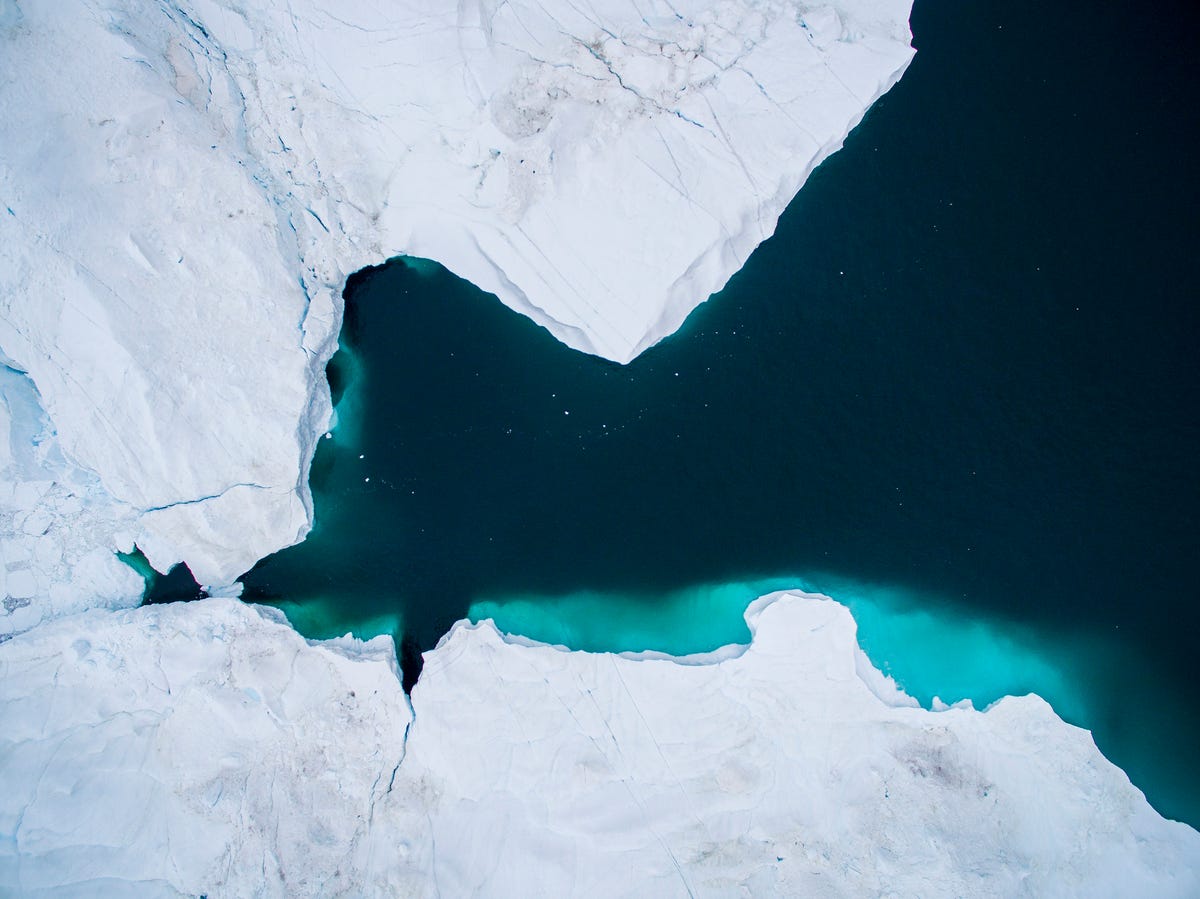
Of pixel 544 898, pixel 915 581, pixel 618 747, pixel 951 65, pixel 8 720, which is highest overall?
pixel 951 65

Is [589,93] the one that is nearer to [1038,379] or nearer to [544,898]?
[1038,379]

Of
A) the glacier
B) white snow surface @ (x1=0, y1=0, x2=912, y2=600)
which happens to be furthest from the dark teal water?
white snow surface @ (x1=0, y1=0, x2=912, y2=600)

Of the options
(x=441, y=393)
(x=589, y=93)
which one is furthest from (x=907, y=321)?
(x=441, y=393)

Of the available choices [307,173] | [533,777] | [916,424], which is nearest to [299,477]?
[307,173]

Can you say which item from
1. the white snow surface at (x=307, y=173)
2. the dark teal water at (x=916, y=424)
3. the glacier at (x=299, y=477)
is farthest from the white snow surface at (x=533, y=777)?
the white snow surface at (x=307, y=173)

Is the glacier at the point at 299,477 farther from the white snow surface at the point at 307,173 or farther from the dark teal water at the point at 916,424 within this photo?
the dark teal water at the point at 916,424
